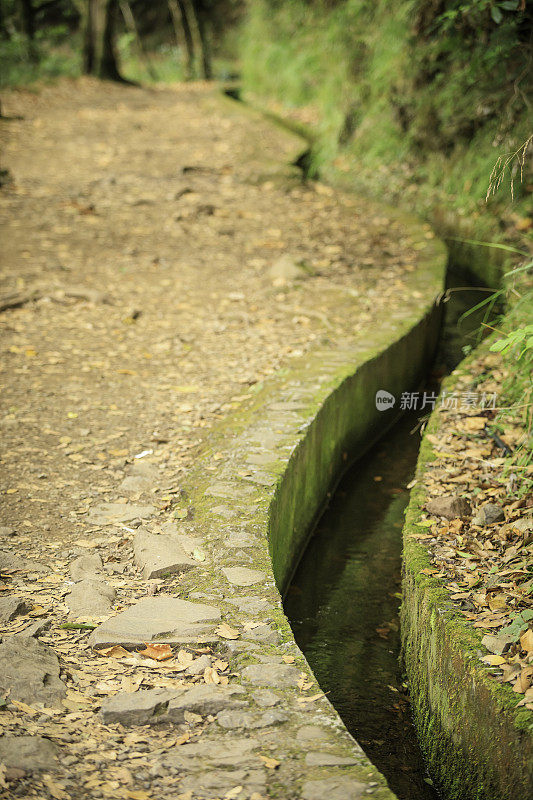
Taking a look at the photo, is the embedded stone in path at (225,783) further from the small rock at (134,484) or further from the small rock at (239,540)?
the small rock at (134,484)

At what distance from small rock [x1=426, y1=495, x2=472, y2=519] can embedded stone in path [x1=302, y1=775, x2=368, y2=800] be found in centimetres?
173

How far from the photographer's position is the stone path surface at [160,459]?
212 cm

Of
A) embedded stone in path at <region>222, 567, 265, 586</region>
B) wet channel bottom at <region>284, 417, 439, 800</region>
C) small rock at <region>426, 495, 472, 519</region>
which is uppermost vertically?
small rock at <region>426, 495, 472, 519</region>

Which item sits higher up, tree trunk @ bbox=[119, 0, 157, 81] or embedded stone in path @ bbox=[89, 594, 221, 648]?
tree trunk @ bbox=[119, 0, 157, 81]

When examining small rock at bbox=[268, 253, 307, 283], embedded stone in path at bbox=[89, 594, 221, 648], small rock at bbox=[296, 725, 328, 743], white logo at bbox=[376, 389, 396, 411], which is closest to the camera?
small rock at bbox=[296, 725, 328, 743]

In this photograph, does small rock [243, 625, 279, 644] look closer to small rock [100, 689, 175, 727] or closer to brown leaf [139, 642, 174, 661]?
brown leaf [139, 642, 174, 661]

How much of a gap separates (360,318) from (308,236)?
2206 millimetres

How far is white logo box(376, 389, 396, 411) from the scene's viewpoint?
5.84m

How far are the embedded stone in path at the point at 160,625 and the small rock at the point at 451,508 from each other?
134 centimetres

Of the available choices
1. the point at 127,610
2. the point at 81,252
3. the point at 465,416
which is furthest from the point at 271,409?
the point at 81,252

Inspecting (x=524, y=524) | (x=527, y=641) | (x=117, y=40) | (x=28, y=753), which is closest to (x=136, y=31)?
(x=117, y=40)

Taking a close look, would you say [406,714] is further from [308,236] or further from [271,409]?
[308,236]

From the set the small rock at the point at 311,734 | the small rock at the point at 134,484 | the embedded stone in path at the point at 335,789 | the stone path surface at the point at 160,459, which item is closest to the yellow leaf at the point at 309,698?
the stone path surface at the point at 160,459

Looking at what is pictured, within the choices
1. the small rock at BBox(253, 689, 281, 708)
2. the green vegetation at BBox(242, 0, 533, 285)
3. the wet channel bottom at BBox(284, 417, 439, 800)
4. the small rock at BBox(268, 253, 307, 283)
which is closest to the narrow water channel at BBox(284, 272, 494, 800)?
the wet channel bottom at BBox(284, 417, 439, 800)
